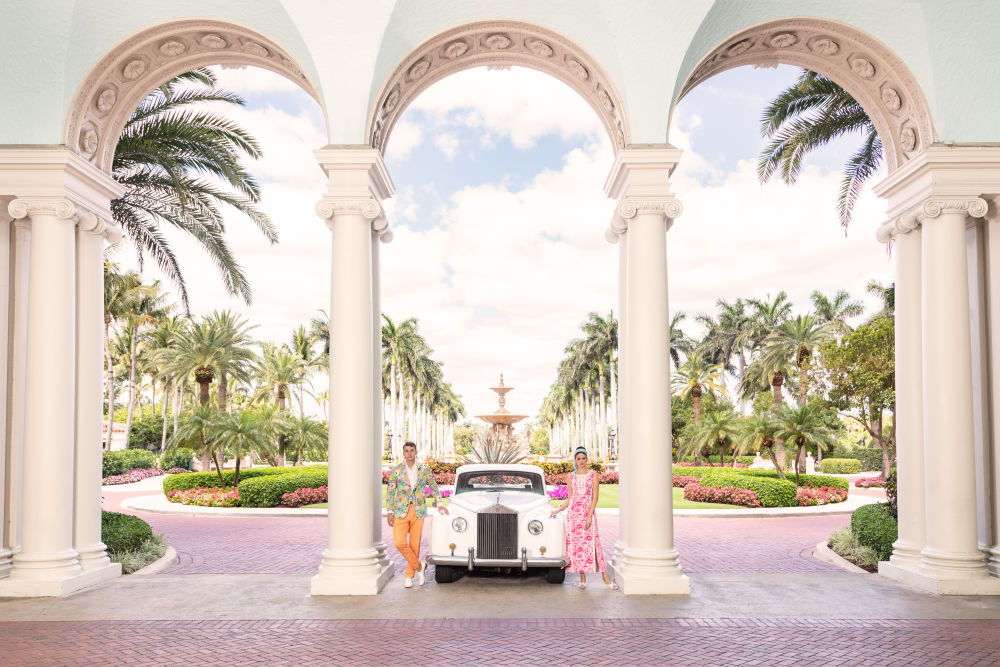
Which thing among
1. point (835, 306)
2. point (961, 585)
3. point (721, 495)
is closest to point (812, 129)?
point (961, 585)

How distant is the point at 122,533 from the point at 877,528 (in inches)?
501

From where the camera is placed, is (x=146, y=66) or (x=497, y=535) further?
(x=146, y=66)

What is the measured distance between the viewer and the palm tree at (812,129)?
16.4m

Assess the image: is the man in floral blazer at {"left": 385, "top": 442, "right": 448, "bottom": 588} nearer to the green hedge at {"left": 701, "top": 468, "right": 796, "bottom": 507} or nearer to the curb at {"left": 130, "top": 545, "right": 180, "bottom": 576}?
the curb at {"left": 130, "top": 545, "right": 180, "bottom": 576}

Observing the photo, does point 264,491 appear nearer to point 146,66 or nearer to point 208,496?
point 208,496

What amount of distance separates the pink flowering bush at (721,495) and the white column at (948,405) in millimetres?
15494

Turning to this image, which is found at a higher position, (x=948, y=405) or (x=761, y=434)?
(x=948, y=405)

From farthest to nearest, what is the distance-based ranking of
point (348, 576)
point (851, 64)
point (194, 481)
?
point (194, 481)
point (851, 64)
point (348, 576)

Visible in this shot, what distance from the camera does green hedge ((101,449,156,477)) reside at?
43.2 m

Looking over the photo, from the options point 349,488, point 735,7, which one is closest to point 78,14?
point 349,488

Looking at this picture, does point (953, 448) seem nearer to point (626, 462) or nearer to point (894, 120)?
point (626, 462)

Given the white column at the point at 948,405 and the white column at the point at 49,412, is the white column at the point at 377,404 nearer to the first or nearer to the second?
the white column at the point at 49,412

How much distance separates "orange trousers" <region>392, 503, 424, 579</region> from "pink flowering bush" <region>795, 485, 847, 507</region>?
Answer: 19468 mm

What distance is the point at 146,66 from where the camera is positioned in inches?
450
